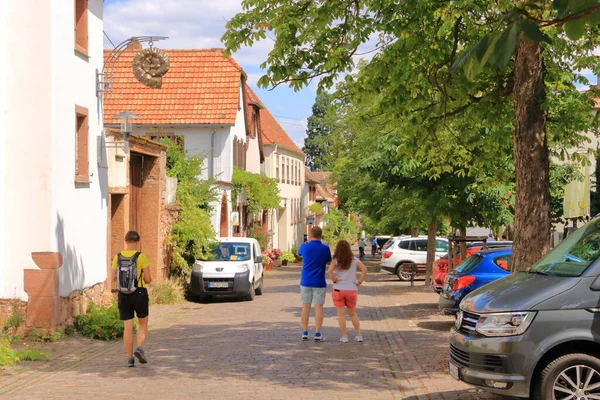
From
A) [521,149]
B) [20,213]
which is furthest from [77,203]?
[521,149]

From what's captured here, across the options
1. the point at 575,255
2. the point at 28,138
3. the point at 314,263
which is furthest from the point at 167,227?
the point at 575,255

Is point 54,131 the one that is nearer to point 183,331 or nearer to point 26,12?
point 26,12

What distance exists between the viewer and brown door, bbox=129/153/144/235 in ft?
76.2

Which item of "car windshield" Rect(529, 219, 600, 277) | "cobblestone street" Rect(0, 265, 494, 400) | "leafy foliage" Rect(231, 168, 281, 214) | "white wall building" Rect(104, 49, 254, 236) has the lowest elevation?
"cobblestone street" Rect(0, 265, 494, 400)

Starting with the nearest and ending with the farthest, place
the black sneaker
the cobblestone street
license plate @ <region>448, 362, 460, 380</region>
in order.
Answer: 1. license plate @ <region>448, 362, 460, 380</region>
2. the cobblestone street
3. the black sneaker

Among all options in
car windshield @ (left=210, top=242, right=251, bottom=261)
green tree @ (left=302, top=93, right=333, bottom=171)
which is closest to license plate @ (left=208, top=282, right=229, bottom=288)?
car windshield @ (left=210, top=242, right=251, bottom=261)

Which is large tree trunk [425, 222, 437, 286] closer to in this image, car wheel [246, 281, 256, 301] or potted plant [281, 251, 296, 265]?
car wheel [246, 281, 256, 301]

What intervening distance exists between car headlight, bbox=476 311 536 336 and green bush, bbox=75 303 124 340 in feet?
29.1

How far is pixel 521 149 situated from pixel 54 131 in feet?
26.2

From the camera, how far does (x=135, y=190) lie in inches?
932

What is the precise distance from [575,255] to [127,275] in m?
5.91

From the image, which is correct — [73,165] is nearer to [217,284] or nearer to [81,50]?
[81,50]

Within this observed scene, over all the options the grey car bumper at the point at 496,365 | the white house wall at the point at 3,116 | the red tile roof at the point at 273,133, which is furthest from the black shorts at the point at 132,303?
the red tile roof at the point at 273,133

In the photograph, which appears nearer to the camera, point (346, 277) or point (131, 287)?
point (131, 287)
